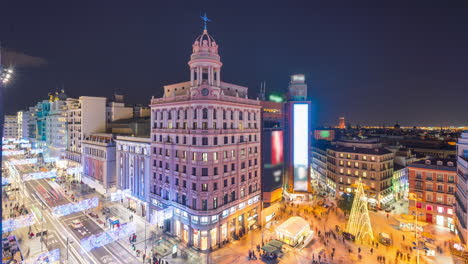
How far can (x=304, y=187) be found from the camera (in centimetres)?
7419

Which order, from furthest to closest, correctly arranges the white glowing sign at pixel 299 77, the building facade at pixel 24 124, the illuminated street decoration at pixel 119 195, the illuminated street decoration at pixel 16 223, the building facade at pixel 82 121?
the building facade at pixel 24 124 < the building facade at pixel 82 121 < the white glowing sign at pixel 299 77 < the illuminated street decoration at pixel 119 195 < the illuminated street decoration at pixel 16 223

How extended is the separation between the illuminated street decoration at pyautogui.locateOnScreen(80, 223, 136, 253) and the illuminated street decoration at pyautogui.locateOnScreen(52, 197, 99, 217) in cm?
1723

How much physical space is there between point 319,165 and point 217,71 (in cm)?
6748

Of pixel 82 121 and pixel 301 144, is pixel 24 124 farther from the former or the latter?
pixel 301 144

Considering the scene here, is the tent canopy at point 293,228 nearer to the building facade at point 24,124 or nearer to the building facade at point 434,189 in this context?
the building facade at point 434,189

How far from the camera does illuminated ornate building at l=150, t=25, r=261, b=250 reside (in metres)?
46.1

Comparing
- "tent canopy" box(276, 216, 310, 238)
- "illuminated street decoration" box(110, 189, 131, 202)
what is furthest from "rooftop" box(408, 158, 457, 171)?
"illuminated street decoration" box(110, 189, 131, 202)

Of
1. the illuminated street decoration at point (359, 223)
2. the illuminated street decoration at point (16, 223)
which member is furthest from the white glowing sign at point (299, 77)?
the illuminated street decoration at point (16, 223)

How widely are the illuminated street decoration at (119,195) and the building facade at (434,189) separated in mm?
74557

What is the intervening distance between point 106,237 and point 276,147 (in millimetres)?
46206

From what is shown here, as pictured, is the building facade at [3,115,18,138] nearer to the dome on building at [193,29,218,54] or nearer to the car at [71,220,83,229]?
the car at [71,220,83,229]

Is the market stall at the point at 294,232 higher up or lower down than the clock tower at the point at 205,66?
lower down

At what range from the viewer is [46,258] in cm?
3947

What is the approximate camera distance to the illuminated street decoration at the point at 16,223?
4791cm
